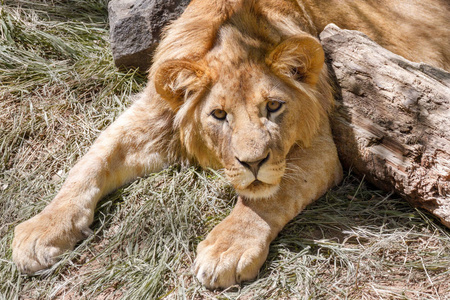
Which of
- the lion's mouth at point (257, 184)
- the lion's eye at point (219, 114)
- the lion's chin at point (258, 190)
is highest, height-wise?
the lion's eye at point (219, 114)

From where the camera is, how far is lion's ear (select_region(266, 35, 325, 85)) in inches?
130

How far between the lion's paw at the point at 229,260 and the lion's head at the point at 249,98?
30 cm

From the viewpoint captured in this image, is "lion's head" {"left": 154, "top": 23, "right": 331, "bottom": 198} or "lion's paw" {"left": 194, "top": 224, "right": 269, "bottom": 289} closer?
"lion's paw" {"left": 194, "top": 224, "right": 269, "bottom": 289}

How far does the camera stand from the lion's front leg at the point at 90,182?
3.37m

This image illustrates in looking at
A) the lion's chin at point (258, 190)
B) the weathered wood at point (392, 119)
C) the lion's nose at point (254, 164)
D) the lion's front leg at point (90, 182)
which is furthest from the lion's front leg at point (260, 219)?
the lion's front leg at point (90, 182)

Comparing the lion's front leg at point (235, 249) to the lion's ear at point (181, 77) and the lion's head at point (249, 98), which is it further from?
the lion's ear at point (181, 77)

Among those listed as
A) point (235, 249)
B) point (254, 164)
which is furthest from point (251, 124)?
point (235, 249)

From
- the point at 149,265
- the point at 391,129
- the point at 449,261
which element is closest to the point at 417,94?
the point at 391,129

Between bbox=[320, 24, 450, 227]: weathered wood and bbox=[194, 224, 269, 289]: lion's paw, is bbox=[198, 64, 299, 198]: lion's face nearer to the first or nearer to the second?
bbox=[194, 224, 269, 289]: lion's paw

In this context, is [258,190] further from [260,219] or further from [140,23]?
[140,23]

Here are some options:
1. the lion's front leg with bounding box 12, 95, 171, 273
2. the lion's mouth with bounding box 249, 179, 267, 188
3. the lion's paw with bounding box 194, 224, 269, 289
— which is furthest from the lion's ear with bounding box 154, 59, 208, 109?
the lion's paw with bounding box 194, 224, 269, 289

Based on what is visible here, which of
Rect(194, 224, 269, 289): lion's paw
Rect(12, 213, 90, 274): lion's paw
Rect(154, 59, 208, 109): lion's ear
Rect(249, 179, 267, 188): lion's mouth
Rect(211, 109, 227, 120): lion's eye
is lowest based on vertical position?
Rect(12, 213, 90, 274): lion's paw

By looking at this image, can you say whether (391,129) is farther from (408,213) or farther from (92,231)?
(92,231)

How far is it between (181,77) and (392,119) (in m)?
1.38
